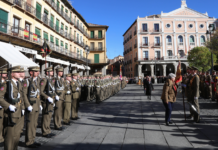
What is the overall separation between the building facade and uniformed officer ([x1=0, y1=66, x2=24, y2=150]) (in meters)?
39.0

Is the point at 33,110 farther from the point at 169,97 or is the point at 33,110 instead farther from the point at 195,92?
the point at 195,92

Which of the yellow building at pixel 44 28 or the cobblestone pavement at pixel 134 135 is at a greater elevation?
the yellow building at pixel 44 28

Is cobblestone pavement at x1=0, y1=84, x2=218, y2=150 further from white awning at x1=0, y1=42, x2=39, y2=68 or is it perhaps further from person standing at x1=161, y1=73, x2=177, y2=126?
white awning at x1=0, y1=42, x2=39, y2=68

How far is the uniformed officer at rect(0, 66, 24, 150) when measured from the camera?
3404mm

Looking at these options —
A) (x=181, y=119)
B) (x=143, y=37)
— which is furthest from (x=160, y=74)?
(x=181, y=119)

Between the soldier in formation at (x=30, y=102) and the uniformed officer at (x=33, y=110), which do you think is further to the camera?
the uniformed officer at (x=33, y=110)

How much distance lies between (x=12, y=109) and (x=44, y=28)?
1976cm

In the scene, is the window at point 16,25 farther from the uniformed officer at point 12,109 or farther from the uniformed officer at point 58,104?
the uniformed officer at point 12,109

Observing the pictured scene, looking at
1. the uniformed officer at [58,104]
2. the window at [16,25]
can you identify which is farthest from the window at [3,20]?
the uniformed officer at [58,104]

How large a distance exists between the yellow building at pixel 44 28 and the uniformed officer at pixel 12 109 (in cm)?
1021

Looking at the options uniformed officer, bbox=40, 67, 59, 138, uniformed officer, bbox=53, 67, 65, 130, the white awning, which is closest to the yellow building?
the white awning

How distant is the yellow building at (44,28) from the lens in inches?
583

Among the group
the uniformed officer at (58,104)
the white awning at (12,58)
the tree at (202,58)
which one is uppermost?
the tree at (202,58)

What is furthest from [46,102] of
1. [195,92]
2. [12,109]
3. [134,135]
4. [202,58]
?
[202,58]
